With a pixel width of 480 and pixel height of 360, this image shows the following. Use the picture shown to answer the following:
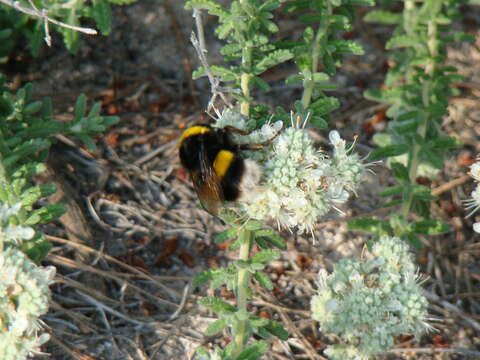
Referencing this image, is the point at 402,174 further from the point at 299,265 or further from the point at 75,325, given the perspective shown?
the point at 75,325

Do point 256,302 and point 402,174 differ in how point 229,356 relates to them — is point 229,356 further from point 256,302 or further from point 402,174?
point 402,174

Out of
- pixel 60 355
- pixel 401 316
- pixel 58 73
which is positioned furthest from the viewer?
pixel 58 73

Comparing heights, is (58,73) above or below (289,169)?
below

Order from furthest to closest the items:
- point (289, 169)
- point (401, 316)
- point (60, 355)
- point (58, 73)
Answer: point (58, 73) → point (60, 355) → point (401, 316) → point (289, 169)

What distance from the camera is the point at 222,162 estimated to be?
2.90 metres

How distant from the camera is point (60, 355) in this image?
12.1 feet

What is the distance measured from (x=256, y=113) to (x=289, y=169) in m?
0.73

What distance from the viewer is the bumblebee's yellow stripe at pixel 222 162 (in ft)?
9.48

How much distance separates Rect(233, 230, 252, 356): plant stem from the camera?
10.4 ft

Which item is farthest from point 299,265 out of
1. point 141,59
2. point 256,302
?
point 141,59

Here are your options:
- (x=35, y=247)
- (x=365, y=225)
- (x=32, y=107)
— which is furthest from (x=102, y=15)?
(x=365, y=225)

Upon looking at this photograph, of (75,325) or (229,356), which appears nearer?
(229,356)

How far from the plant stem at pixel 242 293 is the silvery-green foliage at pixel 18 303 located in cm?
92

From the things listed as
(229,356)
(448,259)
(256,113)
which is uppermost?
(256,113)
